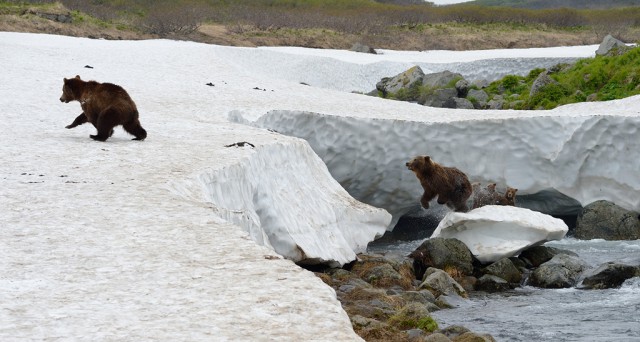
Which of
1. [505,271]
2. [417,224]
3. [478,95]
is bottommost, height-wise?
[417,224]

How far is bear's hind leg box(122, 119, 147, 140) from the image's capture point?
11641mm

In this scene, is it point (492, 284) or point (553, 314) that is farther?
point (492, 284)

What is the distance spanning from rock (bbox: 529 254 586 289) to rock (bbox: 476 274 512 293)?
1.43 feet

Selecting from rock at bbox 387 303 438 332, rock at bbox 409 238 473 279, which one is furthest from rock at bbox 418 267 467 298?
rock at bbox 387 303 438 332

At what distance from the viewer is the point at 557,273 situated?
1266cm

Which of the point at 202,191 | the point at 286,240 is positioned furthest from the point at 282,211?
the point at 202,191

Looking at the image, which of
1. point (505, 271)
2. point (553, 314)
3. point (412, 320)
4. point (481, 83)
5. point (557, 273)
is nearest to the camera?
point (412, 320)

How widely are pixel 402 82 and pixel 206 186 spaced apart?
73.0 feet

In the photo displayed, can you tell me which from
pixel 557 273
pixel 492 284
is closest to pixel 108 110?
pixel 492 284

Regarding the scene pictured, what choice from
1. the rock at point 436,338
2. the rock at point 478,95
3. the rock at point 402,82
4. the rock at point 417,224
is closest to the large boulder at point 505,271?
the rock at point 417,224

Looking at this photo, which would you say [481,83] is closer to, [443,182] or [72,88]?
[443,182]

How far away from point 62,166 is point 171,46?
22.0 m

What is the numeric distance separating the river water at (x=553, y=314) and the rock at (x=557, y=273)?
18cm

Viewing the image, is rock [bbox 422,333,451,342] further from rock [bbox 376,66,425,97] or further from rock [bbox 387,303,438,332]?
rock [bbox 376,66,425,97]
